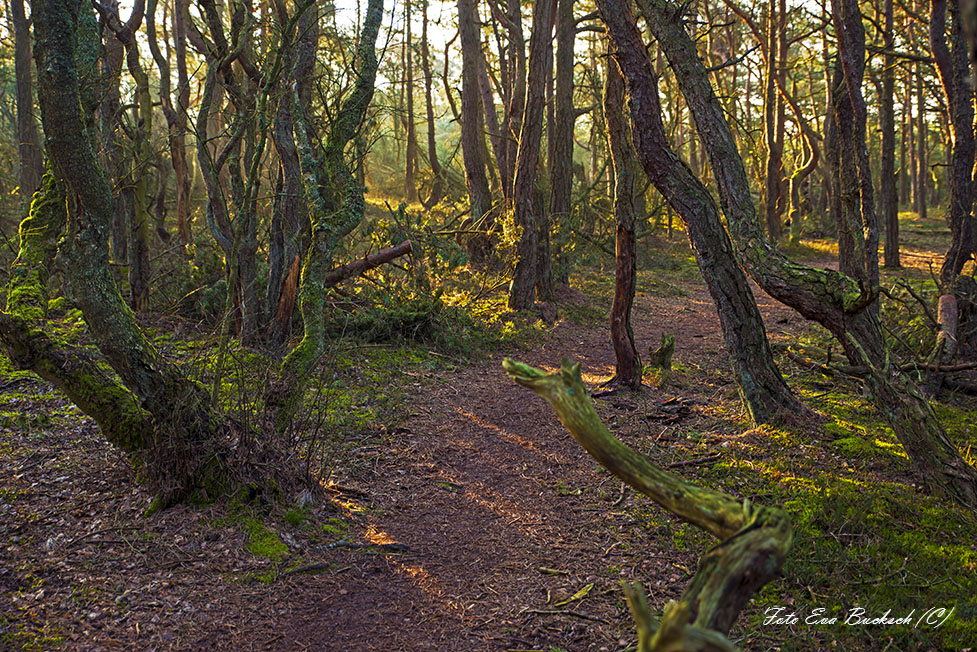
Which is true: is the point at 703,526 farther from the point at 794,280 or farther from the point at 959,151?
the point at 959,151

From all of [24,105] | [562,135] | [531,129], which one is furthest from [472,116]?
[24,105]

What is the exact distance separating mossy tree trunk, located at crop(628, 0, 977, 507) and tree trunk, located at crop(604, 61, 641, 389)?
0.80 metres

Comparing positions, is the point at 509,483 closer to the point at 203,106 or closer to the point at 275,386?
the point at 275,386

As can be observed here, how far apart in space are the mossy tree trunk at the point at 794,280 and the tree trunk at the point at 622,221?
31.6 inches

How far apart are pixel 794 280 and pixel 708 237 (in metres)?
0.99

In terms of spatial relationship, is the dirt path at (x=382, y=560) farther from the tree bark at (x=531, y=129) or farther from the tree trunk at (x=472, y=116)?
the tree trunk at (x=472, y=116)

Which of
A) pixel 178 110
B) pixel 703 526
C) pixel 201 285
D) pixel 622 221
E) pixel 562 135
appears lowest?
pixel 703 526

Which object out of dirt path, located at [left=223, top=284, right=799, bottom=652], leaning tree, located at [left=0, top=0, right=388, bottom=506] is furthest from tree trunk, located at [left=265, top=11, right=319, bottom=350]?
leaning tree, located at [left=0, top=0, right=388, bottom=506]

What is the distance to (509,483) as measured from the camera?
19.6ft

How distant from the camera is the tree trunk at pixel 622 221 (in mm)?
7621

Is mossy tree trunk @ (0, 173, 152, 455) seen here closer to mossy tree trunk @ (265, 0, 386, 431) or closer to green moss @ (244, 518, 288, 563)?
green moss @ (244, 518, 288, 563)

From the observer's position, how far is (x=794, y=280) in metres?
5.92

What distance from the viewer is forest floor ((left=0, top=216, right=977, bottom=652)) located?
12.3ft

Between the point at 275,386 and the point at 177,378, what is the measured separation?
0.94m
